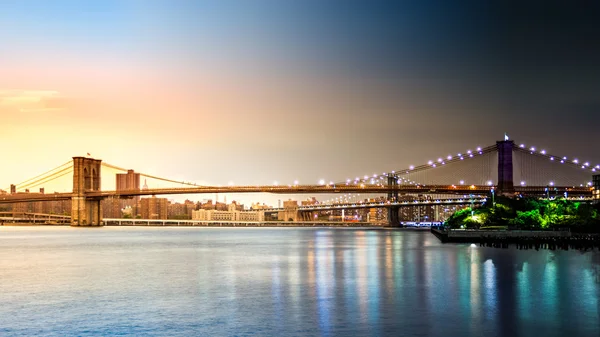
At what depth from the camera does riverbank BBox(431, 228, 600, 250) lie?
52969 mm

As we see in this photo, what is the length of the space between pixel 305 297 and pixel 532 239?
34.1 m

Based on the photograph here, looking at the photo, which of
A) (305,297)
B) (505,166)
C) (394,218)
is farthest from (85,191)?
(305,297)

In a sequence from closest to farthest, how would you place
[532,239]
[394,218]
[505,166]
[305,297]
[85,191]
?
[305,297]
[532,239]
[505,166]
[85,191]
[394,218]

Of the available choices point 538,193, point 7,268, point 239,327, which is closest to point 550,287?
point 239,327

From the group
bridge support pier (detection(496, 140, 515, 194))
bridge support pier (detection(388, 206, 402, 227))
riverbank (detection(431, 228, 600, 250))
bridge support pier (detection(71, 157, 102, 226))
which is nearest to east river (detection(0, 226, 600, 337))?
riverbank (detection(431, 228, 600, 250))

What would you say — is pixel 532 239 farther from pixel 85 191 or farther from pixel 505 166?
pixel 85 191

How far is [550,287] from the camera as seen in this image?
27531 millimetres

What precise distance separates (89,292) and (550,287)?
17588 mm

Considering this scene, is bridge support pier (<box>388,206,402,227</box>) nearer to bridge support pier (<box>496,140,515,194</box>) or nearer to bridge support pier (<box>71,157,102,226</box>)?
bridge support pier (<box>496,140,515,194</box>)

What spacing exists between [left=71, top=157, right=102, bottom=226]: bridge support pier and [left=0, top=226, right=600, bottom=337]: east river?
76.9 m

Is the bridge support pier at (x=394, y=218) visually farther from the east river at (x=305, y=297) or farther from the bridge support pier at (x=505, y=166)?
the east river at (x=305, y=297)

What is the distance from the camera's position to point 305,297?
82.0ft

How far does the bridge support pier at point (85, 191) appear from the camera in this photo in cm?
11669

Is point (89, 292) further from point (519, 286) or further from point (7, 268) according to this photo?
point (519, 286)
